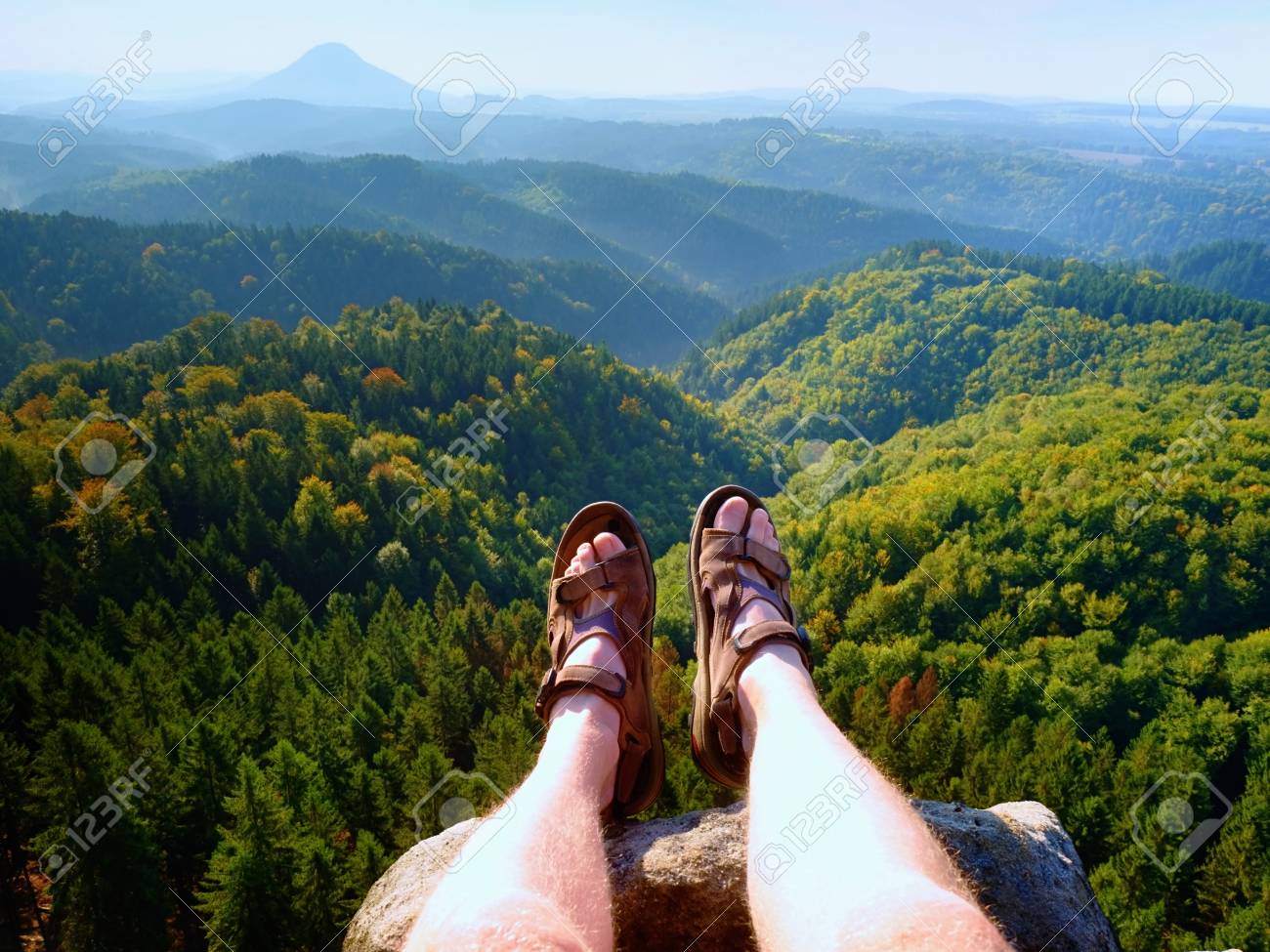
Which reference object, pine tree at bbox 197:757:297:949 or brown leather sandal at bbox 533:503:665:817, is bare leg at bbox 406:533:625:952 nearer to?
brown leather sandal at bbox 533:503:665:817

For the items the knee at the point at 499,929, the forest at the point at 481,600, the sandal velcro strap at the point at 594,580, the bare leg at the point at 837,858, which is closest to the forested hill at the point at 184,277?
the forest at the point at 481,600

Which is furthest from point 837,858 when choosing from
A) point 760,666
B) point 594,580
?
point 594,580

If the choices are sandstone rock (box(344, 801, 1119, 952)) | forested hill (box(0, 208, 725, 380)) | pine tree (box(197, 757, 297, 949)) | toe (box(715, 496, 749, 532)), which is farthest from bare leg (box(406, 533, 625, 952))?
forested hill (box(0, 208, 725, 380))

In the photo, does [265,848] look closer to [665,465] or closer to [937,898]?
[937,898]

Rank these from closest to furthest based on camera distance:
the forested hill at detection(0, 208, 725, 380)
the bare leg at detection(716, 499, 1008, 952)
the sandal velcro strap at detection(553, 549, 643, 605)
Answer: the bare leg at detection(716, 499, 1008, 952) → the sandal velcro strap at detection(553, 549, 643, 605) → the forested hill at detection(0, 208, 725, 380)

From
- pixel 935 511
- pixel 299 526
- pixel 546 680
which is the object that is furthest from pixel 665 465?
pixel 546 680

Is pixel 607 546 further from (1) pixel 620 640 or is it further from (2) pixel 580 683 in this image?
(2) pixel 580 683

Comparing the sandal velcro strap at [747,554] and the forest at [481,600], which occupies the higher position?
the sandal velcro strap at [747,554]

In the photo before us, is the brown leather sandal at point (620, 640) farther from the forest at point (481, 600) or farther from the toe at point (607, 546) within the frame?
the forest at point (481, 600)
